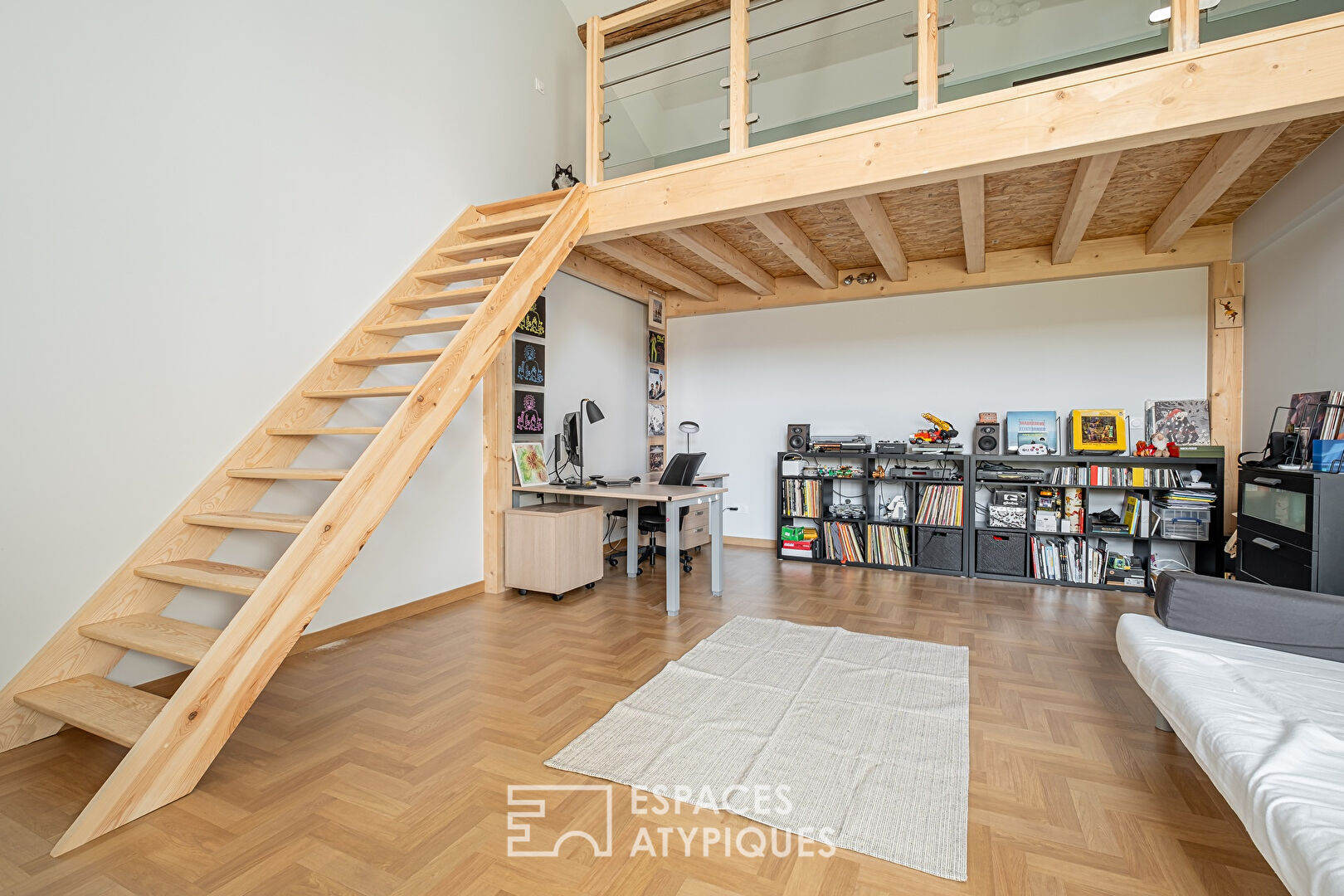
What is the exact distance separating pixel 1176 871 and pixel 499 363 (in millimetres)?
4126

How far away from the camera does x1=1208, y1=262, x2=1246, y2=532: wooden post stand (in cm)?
443

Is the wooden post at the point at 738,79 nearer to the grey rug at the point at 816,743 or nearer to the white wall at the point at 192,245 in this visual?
the white wall at the point at 192,245

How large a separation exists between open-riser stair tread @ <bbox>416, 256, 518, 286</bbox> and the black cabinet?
399cm

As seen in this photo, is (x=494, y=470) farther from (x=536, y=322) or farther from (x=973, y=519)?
(x=973, y=519)

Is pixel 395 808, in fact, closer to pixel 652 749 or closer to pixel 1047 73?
pixel 652 749

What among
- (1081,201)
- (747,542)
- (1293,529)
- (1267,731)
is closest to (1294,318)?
(1081,201)

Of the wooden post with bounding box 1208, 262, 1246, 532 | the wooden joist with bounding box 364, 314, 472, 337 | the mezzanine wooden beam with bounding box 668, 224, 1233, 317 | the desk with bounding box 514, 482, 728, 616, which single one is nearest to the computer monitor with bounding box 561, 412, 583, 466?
the desk with bounding box 514, 482, 728, 616

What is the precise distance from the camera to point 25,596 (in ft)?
7.32

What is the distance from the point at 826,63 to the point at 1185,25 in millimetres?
1594

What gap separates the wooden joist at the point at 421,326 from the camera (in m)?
3.12

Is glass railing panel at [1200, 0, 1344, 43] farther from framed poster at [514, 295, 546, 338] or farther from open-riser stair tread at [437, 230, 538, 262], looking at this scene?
framed poster at [514, 295, 546, 338]

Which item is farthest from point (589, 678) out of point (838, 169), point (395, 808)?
point (838, 169)

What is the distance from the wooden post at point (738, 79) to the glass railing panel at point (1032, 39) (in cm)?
100

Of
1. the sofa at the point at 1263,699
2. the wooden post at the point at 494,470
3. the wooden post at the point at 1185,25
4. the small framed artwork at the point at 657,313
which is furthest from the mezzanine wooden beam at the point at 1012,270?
Answer: the sofa at the point at 1263,699
